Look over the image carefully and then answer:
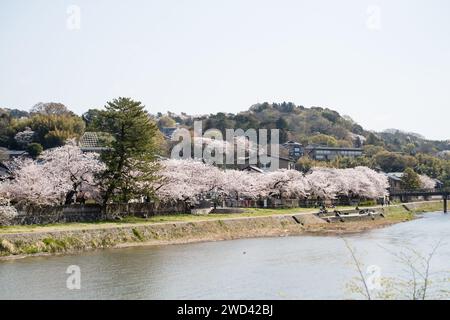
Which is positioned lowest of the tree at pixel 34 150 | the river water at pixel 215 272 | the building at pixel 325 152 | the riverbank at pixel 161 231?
the river water at pixel 215 272

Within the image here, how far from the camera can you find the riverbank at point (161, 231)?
25.2 meters

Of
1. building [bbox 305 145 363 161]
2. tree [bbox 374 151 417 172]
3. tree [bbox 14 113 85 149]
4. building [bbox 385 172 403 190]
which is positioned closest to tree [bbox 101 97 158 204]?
tree [bbox 14 113 85 149]

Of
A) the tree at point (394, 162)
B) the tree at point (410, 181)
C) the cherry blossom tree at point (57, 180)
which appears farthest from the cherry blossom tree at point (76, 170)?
the tree at point (394, 162)

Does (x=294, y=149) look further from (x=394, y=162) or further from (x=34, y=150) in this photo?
(x=34, y=150)

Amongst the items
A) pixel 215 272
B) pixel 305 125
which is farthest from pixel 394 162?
pixel 215 272

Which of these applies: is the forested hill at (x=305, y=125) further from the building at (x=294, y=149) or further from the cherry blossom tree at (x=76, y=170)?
the cherry blossom tree at (x=76, y=170)

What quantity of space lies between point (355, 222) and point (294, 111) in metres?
117

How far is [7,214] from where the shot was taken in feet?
90.1

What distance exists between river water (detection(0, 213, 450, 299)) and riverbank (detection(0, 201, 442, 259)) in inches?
40.7

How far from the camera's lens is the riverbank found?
25.2m

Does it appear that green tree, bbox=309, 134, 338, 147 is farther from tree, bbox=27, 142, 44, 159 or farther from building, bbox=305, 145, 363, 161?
tree, bbox=27, 142, 44, 159

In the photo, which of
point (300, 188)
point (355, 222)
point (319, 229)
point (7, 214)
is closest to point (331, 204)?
point (300, 188)

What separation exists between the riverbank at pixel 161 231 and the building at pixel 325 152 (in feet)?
189
